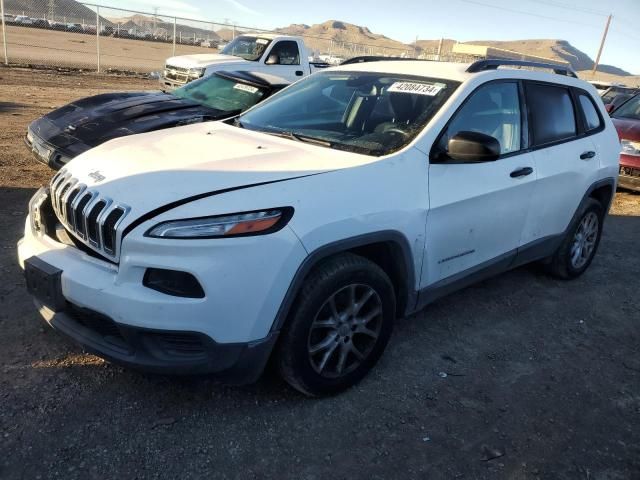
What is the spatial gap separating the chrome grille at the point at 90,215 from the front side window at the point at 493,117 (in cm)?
184

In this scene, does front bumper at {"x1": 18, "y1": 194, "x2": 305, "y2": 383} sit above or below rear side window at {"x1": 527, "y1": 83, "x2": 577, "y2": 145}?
below

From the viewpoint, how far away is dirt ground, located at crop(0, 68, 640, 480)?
8.25 ft

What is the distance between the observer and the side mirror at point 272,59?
40.7 ft

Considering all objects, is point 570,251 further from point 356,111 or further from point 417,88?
point 356,111

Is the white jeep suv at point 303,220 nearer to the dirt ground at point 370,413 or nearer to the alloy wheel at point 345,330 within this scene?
the alloy wheel at point 345,330

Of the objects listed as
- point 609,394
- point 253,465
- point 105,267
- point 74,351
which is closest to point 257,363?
point 253,465

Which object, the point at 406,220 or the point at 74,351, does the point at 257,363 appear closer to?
the point at 406,220

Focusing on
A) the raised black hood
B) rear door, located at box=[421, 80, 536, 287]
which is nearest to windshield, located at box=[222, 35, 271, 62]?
the raised black hood

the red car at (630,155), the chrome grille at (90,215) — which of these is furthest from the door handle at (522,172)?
the red car at (630,155)

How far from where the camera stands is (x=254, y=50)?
12.7m

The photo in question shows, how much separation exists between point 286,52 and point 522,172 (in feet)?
32.4

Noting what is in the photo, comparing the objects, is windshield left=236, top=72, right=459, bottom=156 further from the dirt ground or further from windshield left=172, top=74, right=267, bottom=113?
windshield left=172, top=74, right=267, bottom=113

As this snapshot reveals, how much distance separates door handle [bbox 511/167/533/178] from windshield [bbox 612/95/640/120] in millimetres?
7123

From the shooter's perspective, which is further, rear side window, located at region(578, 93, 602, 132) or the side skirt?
rear side window, located at region(578, 93, 602, 132)
